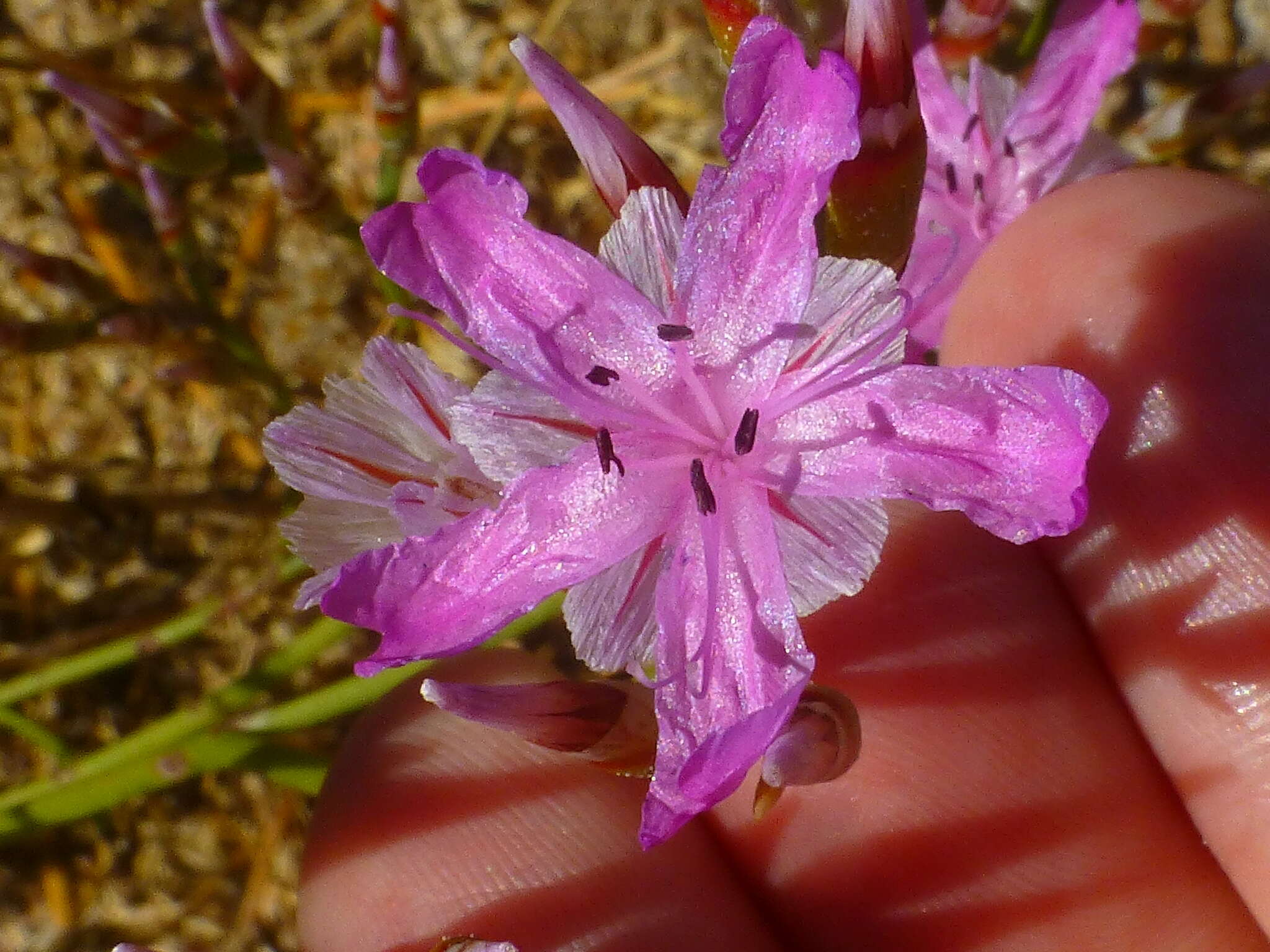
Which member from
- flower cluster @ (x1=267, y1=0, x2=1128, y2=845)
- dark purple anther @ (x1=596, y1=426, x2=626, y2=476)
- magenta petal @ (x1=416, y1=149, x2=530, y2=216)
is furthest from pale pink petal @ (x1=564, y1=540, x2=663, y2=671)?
magenta petal @ (x1=416, y1=149, x2=530, y2=216)

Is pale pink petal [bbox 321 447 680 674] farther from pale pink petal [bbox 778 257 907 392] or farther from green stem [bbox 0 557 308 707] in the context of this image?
green stem [bbox 0 557 308 707]

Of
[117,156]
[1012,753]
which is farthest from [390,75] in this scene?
[1012,753]

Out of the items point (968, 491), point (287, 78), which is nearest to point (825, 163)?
point (968, 491)

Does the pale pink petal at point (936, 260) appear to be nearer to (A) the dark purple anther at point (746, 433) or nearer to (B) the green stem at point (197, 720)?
(A) the dark purple anther at point (746, 433)

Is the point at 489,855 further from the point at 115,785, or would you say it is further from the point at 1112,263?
the point at 1112,263

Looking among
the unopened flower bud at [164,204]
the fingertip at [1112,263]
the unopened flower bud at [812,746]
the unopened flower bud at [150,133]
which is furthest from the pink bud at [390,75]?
the unopened flower bud at [812,746]

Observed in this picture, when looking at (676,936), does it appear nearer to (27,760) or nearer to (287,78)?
(27,760)
